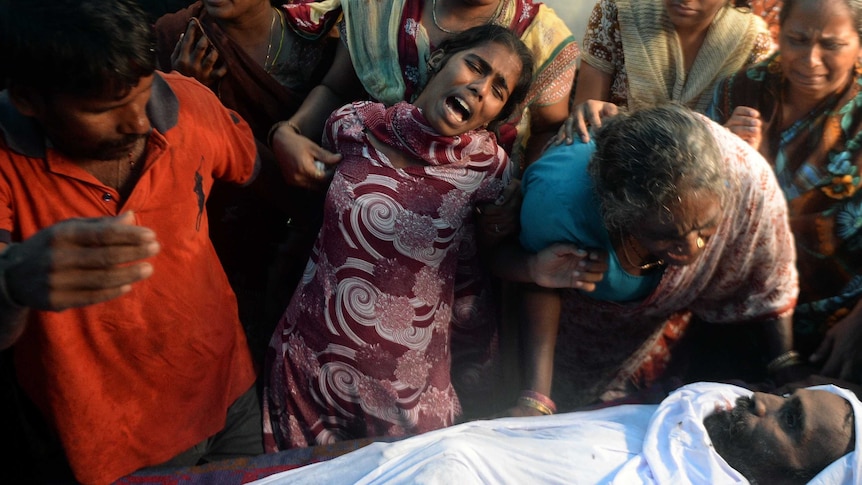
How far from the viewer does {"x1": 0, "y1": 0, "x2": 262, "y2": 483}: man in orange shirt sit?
1.41 metres

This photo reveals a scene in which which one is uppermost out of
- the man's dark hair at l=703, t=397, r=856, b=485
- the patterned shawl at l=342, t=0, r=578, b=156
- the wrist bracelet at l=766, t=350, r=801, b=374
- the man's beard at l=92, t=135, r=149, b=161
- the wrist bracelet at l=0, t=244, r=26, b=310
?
the patterned shawl at l=342, t=0, r=578, b=156

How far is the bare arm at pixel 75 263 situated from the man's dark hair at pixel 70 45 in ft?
1.04

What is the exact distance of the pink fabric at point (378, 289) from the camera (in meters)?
2.13

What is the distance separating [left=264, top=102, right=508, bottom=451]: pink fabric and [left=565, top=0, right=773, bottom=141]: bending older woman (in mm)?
723

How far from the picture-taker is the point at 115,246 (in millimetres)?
1389

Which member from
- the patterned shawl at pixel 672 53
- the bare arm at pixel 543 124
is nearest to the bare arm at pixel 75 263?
the bare arm at pixel 543 124

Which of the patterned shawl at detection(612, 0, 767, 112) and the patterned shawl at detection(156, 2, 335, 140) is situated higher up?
the patterned shawl at detection(612, 0, 767, 112)

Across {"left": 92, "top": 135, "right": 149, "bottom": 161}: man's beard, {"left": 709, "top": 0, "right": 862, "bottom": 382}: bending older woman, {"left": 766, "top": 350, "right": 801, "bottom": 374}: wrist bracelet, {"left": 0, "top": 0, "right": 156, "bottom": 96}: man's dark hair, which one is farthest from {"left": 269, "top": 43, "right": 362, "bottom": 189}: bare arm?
{"left": 766, "top": 350, "right": 801, "bottom": 374}: wrist bracelet

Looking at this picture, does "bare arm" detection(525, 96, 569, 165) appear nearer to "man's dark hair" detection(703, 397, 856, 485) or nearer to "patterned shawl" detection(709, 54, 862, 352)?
"patterned shawl" detection(709, 54, 862, 352)

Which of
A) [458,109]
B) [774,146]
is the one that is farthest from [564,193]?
[774,146]

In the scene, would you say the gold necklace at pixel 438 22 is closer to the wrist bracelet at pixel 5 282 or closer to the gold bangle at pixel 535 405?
the gold bangle at pixel 535 405

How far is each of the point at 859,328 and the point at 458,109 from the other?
4.70 ft

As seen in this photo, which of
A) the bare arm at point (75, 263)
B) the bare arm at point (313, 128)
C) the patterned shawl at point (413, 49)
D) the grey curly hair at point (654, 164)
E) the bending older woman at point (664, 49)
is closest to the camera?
the bare arm at point (75, 263)

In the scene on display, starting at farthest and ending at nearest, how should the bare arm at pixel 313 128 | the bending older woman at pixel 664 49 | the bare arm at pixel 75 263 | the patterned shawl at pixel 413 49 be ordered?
the bending older woman at pixel 664 49
the patterned shawl at pixel 413 49
the bare arm at pixel 313 128
the bare arm at pixel 75 263
